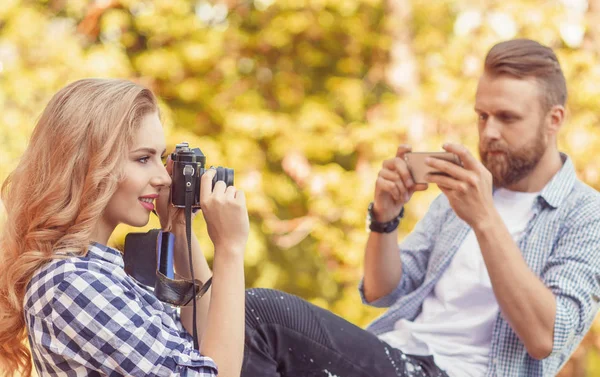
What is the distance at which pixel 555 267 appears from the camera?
72.7 inches

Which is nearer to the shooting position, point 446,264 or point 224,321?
point 224,321

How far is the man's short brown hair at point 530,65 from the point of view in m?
2.07

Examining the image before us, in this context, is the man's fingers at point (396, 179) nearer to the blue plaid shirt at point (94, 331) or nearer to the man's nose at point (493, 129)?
the man's nose at point (493, 129)

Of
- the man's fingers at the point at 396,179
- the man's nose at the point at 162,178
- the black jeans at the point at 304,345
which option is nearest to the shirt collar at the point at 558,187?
the man's fingers at the point at 396,179

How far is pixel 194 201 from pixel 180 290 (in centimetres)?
18

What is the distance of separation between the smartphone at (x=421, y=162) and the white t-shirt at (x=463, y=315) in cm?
25

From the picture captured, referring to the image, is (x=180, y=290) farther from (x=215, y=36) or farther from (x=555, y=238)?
(x=215, y=36)

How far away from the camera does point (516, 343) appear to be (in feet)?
6.05

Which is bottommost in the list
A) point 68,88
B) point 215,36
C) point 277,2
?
point 68,88

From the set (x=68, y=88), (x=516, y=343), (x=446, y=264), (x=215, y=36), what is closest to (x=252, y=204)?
(x=215, y=36)

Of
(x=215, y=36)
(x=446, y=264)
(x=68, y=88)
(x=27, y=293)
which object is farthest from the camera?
(x=215, y=36)

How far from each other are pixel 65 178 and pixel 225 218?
0.98ft

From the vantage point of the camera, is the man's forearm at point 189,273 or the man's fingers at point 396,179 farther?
the man's fingers at point 396,179

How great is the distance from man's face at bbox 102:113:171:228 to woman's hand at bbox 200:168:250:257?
0.35 ft
